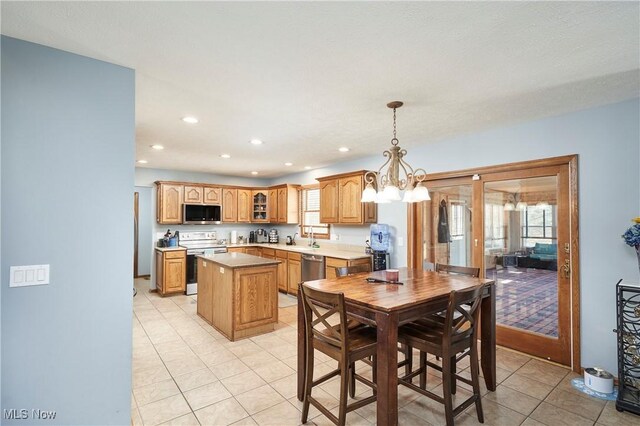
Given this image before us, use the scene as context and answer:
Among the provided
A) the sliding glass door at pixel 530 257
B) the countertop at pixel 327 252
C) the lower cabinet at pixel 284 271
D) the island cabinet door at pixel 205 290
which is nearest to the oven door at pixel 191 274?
the countertop at pixel 327 252

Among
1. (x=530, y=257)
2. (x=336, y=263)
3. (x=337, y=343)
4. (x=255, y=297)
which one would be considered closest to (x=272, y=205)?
(x=336, y=263)

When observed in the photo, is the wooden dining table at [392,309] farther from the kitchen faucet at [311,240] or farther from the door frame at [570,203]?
the kitchen faucet at [311,240]

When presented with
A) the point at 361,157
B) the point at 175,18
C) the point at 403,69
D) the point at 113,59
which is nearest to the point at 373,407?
the point at 403,69

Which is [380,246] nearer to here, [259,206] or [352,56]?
[352,56]

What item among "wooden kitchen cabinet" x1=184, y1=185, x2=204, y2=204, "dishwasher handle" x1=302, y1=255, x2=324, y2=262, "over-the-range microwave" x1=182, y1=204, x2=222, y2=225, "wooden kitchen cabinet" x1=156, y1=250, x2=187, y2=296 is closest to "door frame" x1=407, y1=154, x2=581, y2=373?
"dishwasher handle" x1=302, y1=255, x2=324, y2=262

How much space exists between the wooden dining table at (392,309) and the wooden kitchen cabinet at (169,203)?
4559mm

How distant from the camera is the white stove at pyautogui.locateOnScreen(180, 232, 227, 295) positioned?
5977 mm

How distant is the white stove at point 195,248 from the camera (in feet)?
19.6

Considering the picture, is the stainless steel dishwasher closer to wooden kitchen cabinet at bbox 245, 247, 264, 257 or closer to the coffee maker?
wooden kitchen cabinet at bbox 245, 247, 264, 257

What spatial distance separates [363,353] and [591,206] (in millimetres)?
2604

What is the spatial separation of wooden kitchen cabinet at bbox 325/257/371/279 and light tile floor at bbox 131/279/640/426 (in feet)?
4.52

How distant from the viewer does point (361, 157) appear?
5203mm

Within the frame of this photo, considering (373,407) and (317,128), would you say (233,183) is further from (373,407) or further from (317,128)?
(373,407)

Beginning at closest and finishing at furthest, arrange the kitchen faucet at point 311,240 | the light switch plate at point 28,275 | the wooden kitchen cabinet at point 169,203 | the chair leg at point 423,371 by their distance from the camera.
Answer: the light switch plate at point 28,275
the chair leg at point 423,371
the wooden kitchen cabinet at point 169,203
the kitchen faucet at point 311,240
